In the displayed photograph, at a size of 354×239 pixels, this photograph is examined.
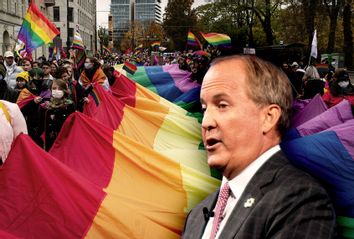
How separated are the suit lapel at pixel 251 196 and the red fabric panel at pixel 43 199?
192 cm

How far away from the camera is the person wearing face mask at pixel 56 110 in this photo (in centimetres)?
738

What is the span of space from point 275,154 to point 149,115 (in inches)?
217

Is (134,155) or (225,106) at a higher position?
(225,106)

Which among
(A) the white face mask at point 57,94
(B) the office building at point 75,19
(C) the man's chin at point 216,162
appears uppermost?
(B) the office building at point 75,19

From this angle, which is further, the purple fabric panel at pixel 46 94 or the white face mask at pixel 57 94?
the purple fabric panel at pixel 46 94

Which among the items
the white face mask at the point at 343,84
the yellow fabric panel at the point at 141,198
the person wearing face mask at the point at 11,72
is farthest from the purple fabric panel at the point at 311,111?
the person wearing face mask at the point at 11,72

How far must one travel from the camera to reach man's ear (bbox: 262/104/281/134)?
174 centimetres

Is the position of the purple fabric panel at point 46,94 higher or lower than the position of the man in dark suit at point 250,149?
lower

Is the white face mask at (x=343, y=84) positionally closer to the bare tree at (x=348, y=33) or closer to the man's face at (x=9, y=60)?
the man's face at (x=9, y=60)

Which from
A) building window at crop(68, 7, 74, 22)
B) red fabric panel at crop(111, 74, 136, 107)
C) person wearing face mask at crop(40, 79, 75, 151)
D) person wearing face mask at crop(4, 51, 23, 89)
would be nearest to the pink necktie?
person wearing face mask at crop(40, 79, 75, 151)

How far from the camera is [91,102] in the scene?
28.1 feet

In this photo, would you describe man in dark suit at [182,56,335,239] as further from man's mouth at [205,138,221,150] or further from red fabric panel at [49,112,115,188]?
red fabric panel at [49,112,115,188]

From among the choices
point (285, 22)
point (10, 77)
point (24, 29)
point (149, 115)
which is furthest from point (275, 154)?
point (285, 22)

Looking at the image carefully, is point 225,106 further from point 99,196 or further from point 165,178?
point 165,178
